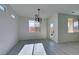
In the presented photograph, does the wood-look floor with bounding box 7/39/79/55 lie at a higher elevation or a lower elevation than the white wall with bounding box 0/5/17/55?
lower

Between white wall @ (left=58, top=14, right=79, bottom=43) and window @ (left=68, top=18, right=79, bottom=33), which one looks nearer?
white wall @ (left=58, top=14, right=79, bottom=43)

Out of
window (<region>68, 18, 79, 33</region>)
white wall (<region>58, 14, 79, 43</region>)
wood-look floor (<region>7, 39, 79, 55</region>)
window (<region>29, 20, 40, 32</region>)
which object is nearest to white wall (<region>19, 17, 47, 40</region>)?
window (<region>29, 20, 40, 32</region>)

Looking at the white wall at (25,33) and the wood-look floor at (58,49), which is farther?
the white wall at (25,33)

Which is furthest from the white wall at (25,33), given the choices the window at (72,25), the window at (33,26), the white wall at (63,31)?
the window at (72,25)

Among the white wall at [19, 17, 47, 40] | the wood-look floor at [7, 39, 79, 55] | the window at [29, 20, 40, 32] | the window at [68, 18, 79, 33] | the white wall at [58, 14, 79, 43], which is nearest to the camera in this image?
the wood-look floor at [7, 39, 79, 55]

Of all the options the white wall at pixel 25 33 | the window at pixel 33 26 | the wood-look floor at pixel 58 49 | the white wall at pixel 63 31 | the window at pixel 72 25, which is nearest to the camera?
the wood-look floor at pixel 58 49

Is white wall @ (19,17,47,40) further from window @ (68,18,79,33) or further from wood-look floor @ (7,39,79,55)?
wood-look floor @ (7,39,79,55)

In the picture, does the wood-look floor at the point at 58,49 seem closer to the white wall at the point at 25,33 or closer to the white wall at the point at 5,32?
the white wall at the point at 5,32

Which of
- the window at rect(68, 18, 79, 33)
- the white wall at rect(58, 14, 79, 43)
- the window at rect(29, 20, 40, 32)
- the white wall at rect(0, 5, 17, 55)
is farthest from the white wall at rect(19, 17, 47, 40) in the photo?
the white wall at rect(0, 5, 17, 55)

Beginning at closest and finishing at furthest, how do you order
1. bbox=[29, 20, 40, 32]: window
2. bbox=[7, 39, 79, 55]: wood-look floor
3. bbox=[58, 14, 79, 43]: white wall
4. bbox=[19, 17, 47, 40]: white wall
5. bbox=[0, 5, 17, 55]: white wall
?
bbox=[0, 5, 17, 55]: white wall
bbox=[7, 39, 79, 55]: wood-look floor
bbox=[58, 14, 79, 43]: white wall
bbox=[19, 17, 47, 40]: white wall
bbox=[29, 20, 40, 32]: window

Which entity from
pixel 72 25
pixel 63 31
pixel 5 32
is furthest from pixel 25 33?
pixel 5 32
